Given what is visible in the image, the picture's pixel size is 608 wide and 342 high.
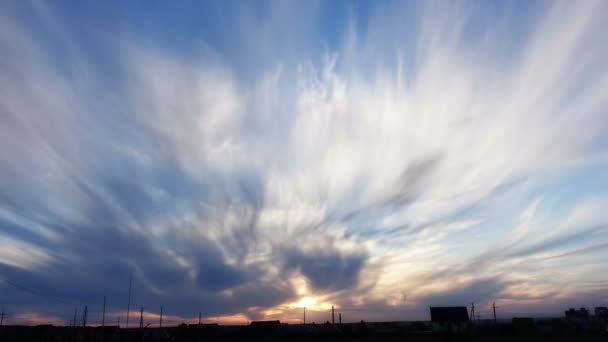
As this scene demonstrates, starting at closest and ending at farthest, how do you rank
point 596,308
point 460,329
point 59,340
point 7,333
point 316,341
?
point 59,340, point 316,341, point 460,329, point 7,333, point 596,308

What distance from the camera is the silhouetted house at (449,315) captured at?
3924 inches

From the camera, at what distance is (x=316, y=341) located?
8069cm

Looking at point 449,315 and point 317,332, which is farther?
point 449,315

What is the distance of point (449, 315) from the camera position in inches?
3984

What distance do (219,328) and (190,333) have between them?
830 cm

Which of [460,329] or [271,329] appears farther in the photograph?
[271,329]

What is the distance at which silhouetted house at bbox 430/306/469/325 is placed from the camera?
99.7 meters

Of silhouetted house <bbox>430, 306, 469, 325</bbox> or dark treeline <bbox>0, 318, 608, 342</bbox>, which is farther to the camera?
silhouetted house <bbox>430, 306, 469, 325</bbox>

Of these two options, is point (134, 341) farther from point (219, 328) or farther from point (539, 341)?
point (539, 341)

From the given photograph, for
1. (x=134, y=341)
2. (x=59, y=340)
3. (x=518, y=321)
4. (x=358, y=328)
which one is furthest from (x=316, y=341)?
(x=518, y=321)

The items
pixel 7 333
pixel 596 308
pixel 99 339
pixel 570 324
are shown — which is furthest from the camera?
pixel 596 308

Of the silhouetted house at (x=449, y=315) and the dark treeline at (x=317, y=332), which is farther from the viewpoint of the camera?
the silhouetted house at (x=449, y=315)

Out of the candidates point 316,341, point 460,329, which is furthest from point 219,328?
point 460,329

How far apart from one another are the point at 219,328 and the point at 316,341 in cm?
2650
